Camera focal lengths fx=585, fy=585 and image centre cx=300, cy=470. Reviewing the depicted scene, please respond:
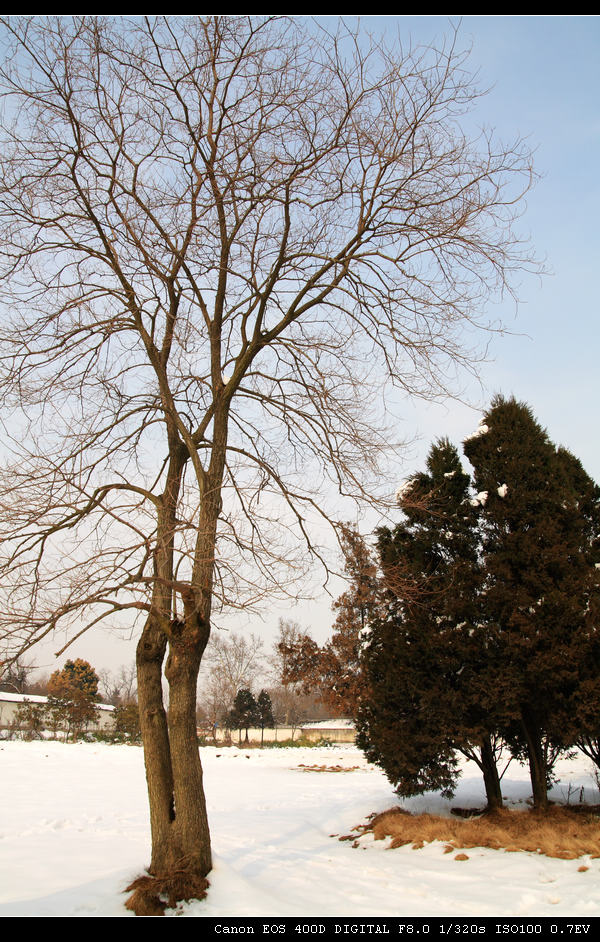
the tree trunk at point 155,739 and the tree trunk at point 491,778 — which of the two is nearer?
the tree trunk at point 155,739

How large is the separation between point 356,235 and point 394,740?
6.94 m

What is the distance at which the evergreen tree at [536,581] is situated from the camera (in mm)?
7832

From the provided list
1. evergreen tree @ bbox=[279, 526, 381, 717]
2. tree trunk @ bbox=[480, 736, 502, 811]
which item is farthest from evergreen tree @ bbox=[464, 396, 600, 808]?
evergreen tree @ bbox=[279, 526, 381, 717]

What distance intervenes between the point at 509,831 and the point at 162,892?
4682mm

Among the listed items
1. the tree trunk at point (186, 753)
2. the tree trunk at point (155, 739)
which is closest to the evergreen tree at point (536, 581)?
the tree trunk at point (186, 753)

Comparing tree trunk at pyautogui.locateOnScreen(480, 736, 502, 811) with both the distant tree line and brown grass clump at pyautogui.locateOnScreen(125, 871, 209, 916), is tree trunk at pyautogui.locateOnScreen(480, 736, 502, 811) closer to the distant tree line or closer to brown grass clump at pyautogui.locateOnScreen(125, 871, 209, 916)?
the distant tree line

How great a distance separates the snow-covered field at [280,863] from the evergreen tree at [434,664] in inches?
49.1

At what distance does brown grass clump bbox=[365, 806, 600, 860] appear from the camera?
6.71m

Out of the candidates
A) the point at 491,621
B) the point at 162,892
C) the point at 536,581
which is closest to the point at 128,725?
the point at 491,621

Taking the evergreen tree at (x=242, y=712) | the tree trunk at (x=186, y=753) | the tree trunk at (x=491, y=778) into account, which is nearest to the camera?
the tree trunk at (x=186, y=753)

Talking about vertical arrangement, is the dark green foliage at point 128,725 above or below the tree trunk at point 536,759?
below

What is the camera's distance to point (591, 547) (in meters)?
8.98

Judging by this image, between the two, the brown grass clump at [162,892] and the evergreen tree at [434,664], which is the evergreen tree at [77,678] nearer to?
the evergreen tree at [434,664]

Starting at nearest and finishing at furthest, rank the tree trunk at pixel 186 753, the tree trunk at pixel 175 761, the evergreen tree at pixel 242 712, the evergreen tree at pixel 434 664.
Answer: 1. the tree trunk at pixel 175 761
2. the tree trunk at pixel 186 753
3. the evergreen tree at pixel 434 664
4. the evergreen tree at pixel 242 712
